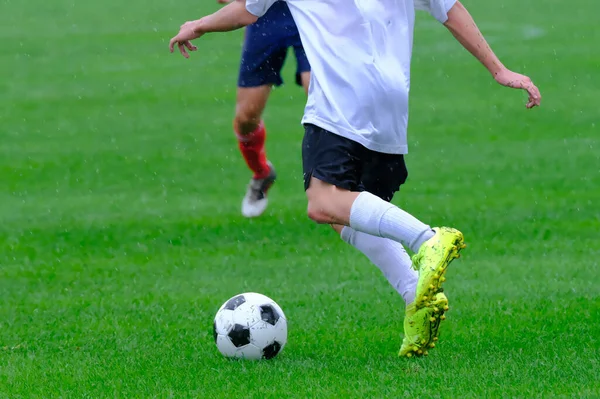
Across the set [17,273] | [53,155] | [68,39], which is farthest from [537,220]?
[68,39]

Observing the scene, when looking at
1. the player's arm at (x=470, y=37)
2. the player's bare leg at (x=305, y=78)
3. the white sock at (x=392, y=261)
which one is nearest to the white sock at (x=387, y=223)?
the white sock at (x=392, y=261)

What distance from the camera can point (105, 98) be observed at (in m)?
17.5

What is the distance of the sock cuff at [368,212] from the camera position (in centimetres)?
514

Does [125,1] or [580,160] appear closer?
[580,160]

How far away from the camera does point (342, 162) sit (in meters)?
5.32

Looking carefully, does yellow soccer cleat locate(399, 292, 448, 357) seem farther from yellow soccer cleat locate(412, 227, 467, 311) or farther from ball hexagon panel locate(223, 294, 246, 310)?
ball hexagon panel locate(223, 294, 246, 310)

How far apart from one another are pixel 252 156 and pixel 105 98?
26.6 ft

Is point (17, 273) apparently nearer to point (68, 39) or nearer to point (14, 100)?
point (14, 100)

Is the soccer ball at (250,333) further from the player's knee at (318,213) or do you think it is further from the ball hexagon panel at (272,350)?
the player's knee at (318,213)

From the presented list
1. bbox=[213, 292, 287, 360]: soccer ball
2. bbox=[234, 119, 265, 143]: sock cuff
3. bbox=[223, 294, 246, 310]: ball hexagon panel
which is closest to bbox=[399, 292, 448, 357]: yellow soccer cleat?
bbox=[213, 292, 287, 360]: soccer ball

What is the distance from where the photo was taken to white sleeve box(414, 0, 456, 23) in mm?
5641

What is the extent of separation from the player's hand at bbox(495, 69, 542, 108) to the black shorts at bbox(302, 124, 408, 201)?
59 cm

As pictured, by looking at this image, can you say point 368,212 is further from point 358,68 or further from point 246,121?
point 246,121

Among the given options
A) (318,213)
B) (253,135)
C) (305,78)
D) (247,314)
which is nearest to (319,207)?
(318,213)
